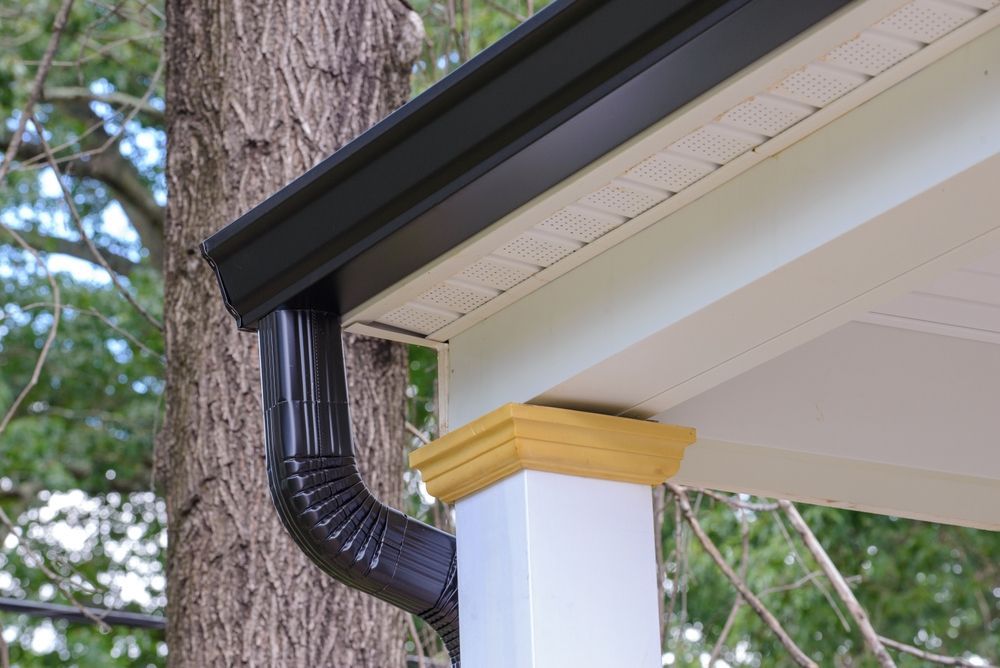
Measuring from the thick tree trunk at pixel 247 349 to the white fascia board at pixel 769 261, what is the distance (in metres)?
1.37

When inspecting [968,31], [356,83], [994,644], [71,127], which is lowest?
[994,644]

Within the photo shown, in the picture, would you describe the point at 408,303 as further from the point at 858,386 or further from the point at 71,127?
the point at 71,127

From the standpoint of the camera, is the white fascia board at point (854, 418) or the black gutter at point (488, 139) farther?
the white fascia board at point (854, 418)

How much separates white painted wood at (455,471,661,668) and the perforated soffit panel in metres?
0.31

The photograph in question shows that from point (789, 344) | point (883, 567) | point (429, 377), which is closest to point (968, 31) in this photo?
point (789, 344)

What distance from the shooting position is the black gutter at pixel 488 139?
156 cm

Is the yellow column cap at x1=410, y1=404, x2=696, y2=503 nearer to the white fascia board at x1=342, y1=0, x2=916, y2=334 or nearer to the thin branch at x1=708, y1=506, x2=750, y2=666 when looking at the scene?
the white fascia board at x1=342, y1=0, x2=916, y2=334

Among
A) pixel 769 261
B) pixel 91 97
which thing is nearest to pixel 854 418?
pixel 769 261

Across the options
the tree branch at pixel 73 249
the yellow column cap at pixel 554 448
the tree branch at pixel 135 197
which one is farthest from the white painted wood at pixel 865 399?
the tree branch at pixel 135 197

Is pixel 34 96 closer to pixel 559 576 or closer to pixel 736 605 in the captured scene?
pixel 736 605

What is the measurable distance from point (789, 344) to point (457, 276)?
1.66ft

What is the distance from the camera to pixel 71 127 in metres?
10.1

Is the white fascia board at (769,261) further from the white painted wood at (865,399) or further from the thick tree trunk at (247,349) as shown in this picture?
the thick tree trunk at (247,349)

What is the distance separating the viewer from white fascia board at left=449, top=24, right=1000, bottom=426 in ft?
5.13
